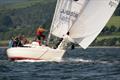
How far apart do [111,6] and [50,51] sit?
6.34 m

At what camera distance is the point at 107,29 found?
197m

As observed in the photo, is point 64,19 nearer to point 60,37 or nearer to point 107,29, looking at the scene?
point 60,37

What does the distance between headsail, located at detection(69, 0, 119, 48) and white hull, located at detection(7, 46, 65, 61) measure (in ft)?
7.88

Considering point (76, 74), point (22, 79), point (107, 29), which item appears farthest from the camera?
point (107, 29)

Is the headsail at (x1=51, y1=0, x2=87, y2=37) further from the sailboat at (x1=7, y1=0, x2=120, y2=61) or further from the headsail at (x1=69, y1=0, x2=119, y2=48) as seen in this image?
the headsail at (x1=69, y1=0, x2=119, y2=48)

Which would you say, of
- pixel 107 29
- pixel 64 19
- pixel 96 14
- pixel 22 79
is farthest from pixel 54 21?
pixel 107 29

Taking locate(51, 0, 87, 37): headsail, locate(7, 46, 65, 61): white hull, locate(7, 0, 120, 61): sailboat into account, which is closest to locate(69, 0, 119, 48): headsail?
locate(7, 0, 120, 61): sailboat

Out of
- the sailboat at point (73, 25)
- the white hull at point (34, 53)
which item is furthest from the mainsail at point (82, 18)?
the white hull at point (34, 53)

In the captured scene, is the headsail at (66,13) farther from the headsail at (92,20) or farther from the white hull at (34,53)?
the white hull at (34,53)

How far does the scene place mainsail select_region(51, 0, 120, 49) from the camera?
144ft

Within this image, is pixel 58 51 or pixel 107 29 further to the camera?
pixel 107 29

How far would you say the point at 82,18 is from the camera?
45094mm

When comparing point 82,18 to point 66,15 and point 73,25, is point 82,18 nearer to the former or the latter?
point 73,25

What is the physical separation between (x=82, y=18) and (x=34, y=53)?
5019 mm
